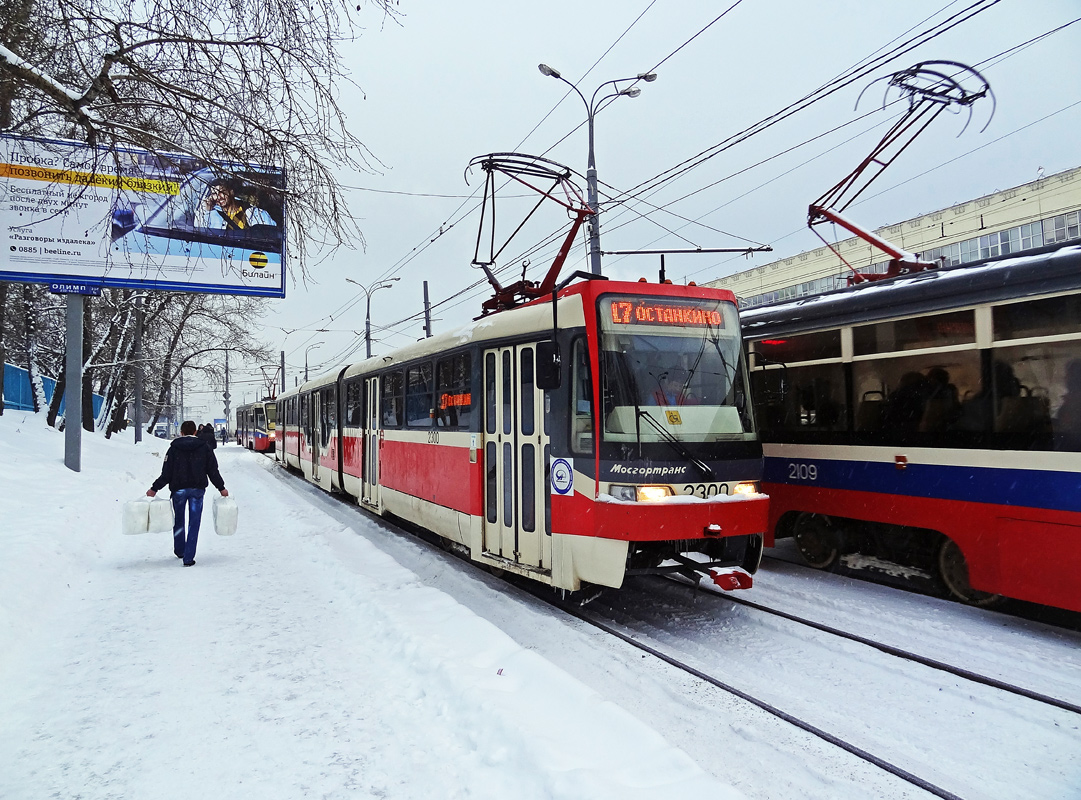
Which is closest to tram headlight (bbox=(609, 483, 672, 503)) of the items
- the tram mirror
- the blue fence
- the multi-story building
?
the tram mirror

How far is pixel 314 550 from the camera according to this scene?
9.72 meters

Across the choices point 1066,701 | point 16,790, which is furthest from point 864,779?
point 16,790

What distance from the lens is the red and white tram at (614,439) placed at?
621 cm

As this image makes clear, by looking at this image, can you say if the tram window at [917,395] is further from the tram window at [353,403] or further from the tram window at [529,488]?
the tram window at [353,403]

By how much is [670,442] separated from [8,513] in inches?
346

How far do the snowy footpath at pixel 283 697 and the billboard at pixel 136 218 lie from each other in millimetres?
3154

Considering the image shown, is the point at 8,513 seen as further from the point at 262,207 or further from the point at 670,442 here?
the point at 670,442

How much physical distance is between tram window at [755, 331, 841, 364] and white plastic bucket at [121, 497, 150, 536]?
7.96 m

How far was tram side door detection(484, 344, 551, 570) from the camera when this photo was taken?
23.0ft

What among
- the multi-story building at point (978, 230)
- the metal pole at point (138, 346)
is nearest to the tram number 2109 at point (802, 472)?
the multi-story building at point (978, 230)

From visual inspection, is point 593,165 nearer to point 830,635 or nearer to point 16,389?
point 830,635

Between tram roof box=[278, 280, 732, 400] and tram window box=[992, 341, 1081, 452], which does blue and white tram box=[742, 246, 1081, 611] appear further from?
tram roof box=[278, 280, 732, 400]

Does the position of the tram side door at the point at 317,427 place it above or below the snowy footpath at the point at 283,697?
above

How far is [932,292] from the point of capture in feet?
23.1
